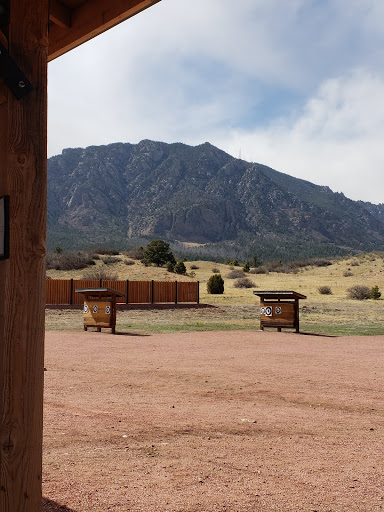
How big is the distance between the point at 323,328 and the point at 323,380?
525 inches

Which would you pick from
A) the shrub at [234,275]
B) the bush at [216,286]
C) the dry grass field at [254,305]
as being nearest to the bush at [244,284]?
the dry grass field at [254,305]

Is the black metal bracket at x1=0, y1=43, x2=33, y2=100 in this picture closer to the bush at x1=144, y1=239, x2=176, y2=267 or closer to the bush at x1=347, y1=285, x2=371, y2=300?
the bush at x1=347, y1=285, x2=371, y2=300

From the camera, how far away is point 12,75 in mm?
2807

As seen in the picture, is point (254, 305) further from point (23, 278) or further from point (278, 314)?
point (23, 278)

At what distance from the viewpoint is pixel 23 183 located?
287 cm

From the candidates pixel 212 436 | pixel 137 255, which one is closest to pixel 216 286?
pixel 137 255

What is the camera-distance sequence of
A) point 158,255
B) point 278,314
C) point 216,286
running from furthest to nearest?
point 158,255 < point 216,286 < point 278,314

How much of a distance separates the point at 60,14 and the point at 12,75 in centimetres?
133

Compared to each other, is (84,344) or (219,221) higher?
(219,221)

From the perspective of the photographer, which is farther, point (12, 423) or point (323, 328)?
point (323, 328)

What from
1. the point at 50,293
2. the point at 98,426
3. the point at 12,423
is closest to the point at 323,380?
the point at 98,426

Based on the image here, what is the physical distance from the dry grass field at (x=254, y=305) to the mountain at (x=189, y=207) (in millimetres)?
72355

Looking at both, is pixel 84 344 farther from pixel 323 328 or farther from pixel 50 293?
pixel 50 293

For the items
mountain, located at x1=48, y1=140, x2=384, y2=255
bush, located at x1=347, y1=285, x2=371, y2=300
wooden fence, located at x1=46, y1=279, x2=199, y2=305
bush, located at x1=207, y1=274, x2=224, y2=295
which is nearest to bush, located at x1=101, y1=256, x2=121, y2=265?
bush, located at x1=207, y1=274, x2=224, y2=295
